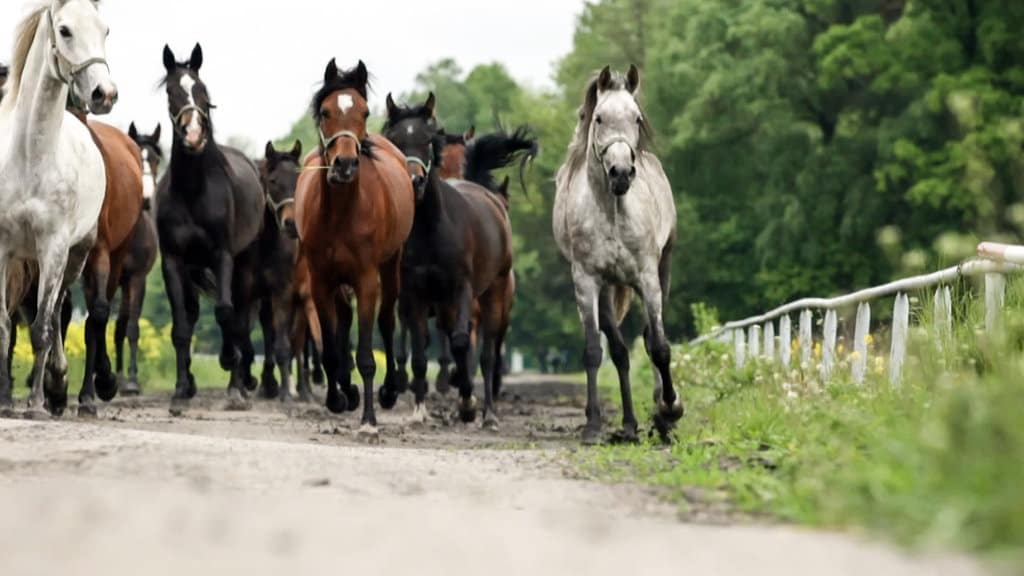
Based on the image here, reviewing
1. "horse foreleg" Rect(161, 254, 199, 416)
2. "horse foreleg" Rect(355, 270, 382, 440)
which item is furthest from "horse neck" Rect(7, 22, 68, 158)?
"horse foreleg" Rect(161, 254, 199, 416)

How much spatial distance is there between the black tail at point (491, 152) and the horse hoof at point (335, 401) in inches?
188

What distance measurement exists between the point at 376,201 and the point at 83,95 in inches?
96.5

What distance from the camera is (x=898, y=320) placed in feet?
36.9

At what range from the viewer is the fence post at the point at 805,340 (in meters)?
13.4

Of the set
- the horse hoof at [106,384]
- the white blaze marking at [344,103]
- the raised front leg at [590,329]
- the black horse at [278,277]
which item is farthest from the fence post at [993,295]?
the black horse at [278,277]

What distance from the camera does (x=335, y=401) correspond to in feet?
46.6

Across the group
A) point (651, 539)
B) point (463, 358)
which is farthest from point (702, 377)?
point (651, 539)

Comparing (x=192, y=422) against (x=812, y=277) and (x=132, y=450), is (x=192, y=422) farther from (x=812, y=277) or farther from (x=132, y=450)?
(x=812, y=277)

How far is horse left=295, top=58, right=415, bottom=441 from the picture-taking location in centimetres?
1209

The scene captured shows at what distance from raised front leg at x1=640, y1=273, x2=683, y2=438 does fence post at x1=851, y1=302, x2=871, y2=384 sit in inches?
51.6

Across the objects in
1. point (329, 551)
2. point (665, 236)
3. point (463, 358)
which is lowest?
point (329, 551)

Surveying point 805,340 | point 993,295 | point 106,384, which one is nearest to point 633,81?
point 805,340

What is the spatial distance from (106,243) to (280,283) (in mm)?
5005

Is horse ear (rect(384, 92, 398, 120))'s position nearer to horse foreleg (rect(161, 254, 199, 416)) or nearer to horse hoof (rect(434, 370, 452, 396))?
horse foreleg (rect(161, 254, 199, 416))
